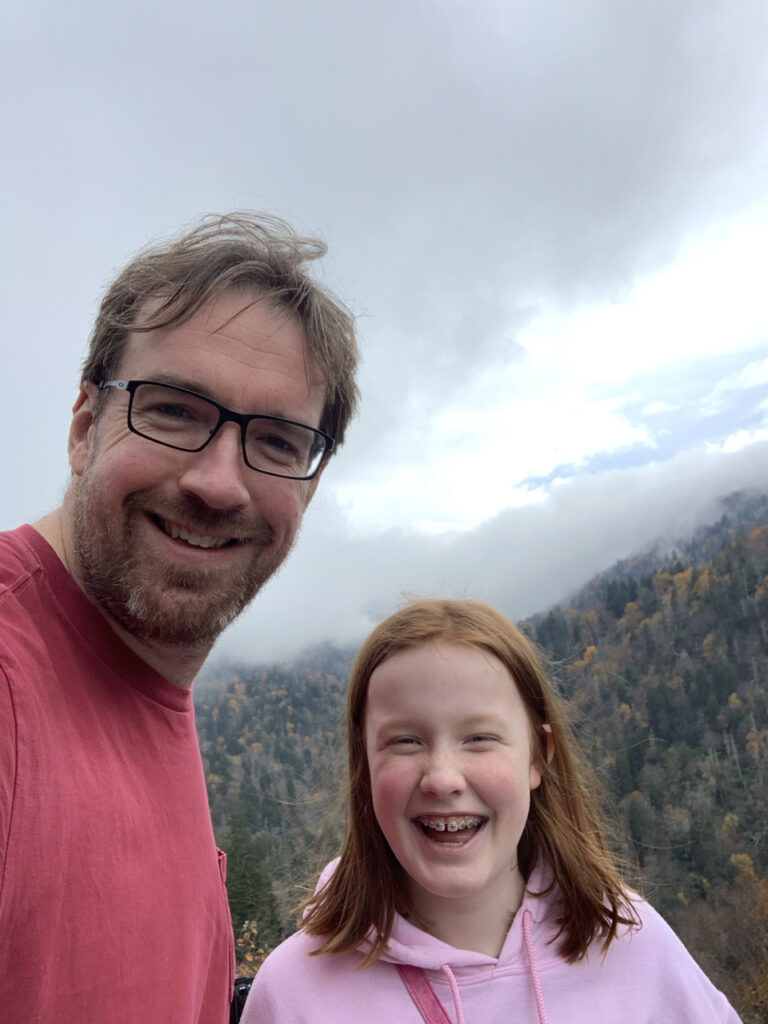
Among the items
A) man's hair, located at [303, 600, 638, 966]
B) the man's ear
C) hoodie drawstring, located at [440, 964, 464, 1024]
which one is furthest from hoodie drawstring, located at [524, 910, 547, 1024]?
the man's ear

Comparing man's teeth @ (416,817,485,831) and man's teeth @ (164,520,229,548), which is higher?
man's teeth @ (164,520,229,548)

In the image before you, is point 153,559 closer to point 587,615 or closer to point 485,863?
point 485,863

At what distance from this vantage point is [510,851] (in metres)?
1.95

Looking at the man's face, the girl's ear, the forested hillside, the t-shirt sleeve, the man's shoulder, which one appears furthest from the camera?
the forested hillside

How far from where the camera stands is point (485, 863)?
1.88 m

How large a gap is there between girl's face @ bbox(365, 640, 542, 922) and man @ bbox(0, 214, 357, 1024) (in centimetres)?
61

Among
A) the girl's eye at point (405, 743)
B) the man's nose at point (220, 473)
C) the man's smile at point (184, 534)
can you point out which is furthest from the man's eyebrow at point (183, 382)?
the girl's eye at point (405, 743)

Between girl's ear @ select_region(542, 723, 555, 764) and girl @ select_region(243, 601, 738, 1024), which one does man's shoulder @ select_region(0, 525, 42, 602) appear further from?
girl's ear @ select_region(542, 723, 555, 764)

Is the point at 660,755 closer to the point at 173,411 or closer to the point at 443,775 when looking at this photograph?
the point at 443,775

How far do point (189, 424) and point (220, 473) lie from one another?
0.62 ft

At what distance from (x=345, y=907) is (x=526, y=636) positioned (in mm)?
1061

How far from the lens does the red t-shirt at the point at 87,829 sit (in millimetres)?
1412

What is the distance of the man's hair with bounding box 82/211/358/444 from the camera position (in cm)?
216

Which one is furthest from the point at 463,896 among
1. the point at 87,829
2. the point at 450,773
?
the point at 87,829
